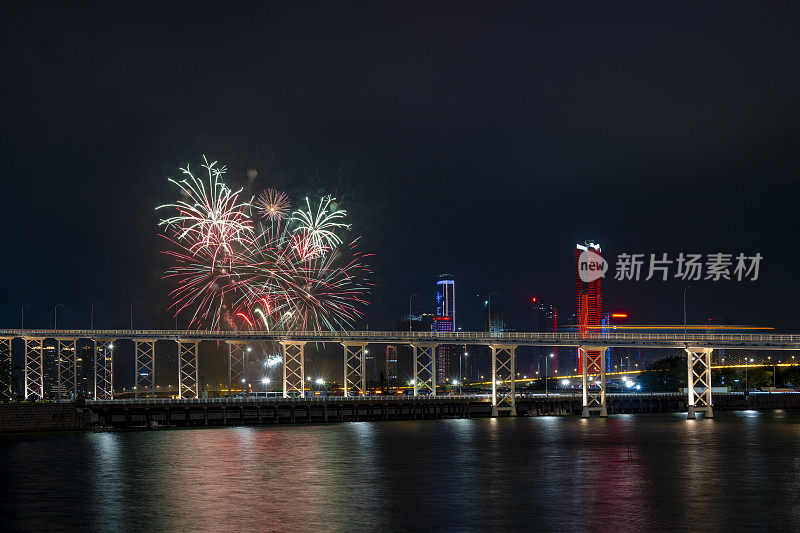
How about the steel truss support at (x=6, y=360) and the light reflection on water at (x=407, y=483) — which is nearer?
the light reflection on water at (x=407, y=483)

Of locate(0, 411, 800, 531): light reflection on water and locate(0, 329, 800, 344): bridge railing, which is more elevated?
locate(0, 329, 800, 344): bridge railing

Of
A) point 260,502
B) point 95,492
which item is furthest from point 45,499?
point 260,502

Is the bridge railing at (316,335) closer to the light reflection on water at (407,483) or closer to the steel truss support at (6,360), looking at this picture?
the steel truss support at (6,360)

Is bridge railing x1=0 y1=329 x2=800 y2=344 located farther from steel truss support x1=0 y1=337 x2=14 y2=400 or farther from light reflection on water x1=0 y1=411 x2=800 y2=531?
light reflection on water x1=0 y1=411 x2=800 y2=531

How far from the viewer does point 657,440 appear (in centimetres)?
8425

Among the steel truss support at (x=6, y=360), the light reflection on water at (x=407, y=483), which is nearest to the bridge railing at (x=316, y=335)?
the steel truss support at (x=6, y=360)

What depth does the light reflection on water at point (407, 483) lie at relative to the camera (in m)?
38.5

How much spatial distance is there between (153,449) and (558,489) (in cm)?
3983

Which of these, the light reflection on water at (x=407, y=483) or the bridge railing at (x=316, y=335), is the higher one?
the bridge railing at (x=316, y=335)

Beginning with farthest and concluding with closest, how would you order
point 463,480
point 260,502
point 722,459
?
point 722,459 → point 463,480 → point 260,502

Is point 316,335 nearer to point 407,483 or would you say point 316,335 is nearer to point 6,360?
point 6,360

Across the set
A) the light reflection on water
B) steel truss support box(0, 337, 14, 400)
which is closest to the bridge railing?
steel truss support box(0, 337, 14, 400)

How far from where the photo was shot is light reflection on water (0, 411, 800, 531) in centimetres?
3853

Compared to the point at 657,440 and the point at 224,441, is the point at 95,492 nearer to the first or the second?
the point at 224,441
